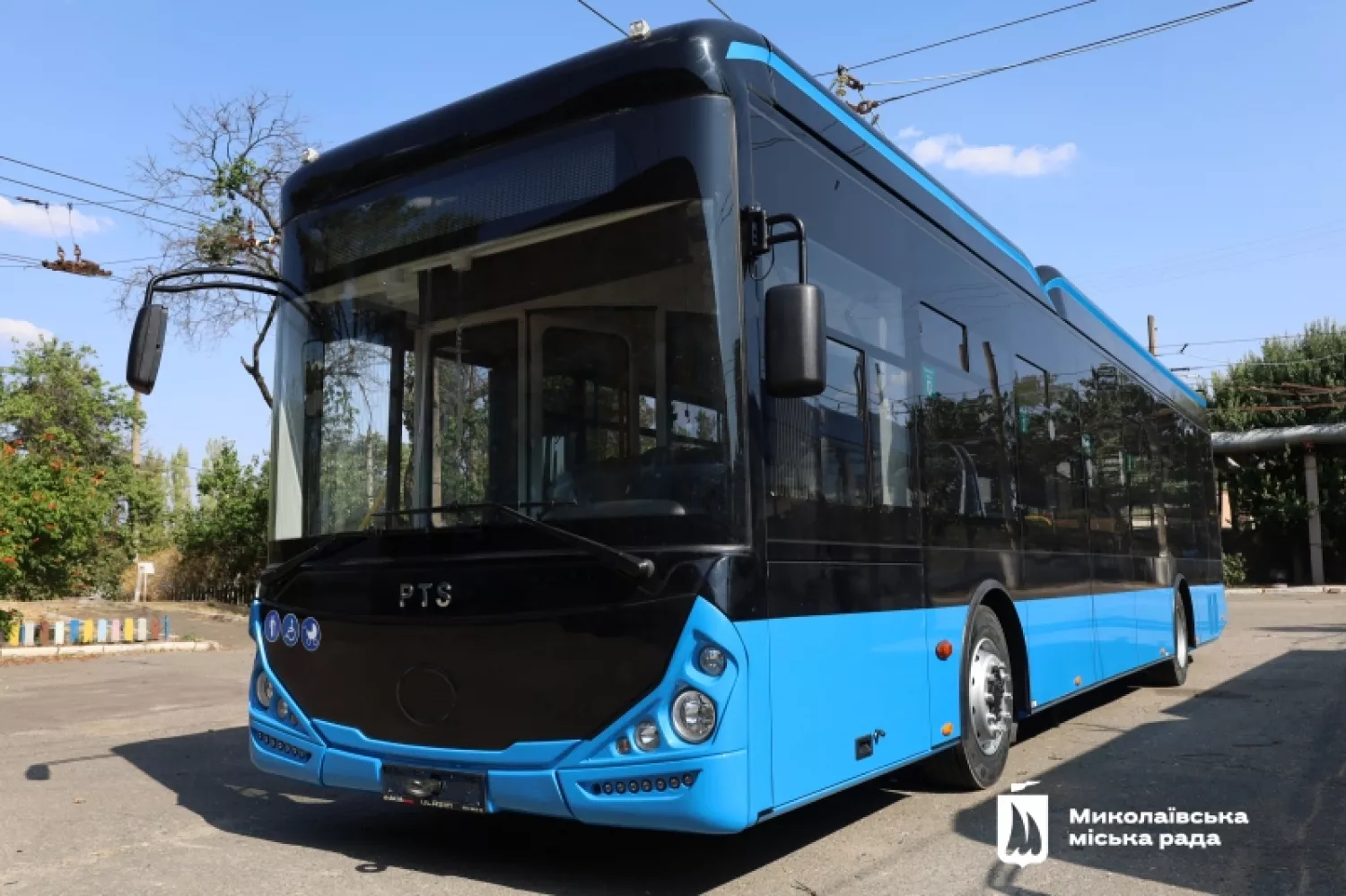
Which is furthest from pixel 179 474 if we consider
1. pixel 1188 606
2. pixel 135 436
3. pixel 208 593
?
pixel 1188 606

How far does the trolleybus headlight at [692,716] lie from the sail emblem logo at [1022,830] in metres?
1.86

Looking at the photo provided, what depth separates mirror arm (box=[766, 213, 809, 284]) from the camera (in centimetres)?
445

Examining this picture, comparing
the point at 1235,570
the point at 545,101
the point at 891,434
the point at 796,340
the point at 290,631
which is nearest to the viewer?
the point at 796,340

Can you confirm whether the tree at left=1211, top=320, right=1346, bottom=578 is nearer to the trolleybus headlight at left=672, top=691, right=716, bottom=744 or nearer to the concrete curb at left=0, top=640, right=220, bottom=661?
the concrete curb at left=0, top=640, right=220, bottom=661

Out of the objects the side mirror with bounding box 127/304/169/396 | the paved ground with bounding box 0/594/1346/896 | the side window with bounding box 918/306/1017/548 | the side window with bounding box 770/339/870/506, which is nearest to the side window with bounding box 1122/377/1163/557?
the paved ground with bounding box 0/594/1346/896

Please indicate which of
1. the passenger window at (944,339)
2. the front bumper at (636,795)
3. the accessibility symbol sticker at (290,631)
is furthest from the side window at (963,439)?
the accessibility symbol sticker at (290,631)

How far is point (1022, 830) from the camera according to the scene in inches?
220

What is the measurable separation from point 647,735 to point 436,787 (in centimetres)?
102

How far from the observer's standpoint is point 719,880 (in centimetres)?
489

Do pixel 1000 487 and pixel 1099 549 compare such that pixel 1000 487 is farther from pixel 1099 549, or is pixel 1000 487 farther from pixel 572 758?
pixel 572 758

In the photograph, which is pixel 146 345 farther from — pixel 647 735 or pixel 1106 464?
pixel 1106 464

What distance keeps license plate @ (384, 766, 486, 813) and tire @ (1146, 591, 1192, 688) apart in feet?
29.0

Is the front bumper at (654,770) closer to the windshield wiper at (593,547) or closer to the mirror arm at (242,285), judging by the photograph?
the windshield wiper at (593,547)

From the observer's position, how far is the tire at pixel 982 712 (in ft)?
20.7
